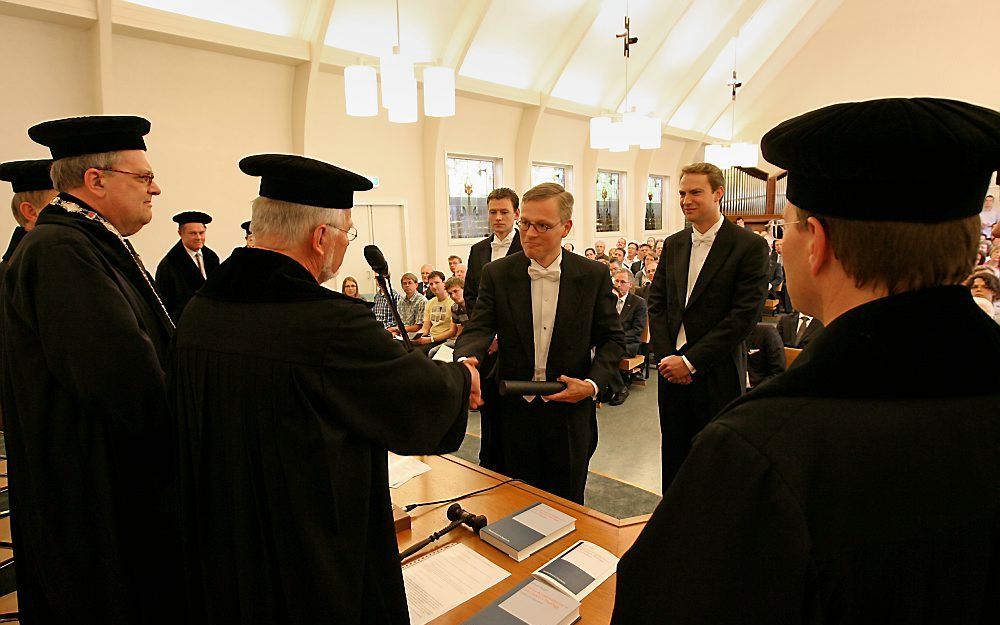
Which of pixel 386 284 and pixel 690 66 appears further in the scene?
pixel 690 66

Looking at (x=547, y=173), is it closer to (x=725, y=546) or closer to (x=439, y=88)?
(x=439, y=88)

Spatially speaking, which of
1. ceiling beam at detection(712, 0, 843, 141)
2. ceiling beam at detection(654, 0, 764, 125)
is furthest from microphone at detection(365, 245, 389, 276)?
ceiling beam at detection(712, 0, 843, 141)

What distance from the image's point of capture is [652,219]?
14406 mm

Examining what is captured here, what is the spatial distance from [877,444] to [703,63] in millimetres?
12840

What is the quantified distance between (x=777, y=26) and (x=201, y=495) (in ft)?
48.8

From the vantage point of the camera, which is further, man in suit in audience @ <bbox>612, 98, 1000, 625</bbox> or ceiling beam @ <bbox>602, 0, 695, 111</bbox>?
ceiling beam @ <bbox>602, 0, 695, 111</bbox>

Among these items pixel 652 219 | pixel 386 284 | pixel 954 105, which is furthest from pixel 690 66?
pixel 954 105

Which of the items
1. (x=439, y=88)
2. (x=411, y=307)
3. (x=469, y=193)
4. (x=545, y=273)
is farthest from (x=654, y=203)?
(x=545, y=273)

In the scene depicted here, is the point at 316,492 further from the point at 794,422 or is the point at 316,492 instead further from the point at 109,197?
the point at 109,197

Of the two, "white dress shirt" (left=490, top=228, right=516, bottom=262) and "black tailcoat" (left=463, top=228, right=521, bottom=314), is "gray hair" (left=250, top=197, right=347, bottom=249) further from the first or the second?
"white dress shirt" (left=490, top=228, right=516, bottom=262)

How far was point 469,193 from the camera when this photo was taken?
9609 millimetres

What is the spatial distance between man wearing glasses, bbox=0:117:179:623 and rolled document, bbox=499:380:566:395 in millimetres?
996

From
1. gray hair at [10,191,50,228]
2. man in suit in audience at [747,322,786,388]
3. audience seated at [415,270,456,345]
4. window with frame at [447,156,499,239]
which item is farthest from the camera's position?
window with frame at [447,156,499,239]

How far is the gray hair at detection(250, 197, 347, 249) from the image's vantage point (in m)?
1.30
